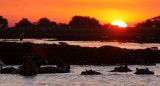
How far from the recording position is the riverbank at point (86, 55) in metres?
49.8

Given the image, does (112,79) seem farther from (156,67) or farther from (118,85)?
(156,67)

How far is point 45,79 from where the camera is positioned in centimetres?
3531

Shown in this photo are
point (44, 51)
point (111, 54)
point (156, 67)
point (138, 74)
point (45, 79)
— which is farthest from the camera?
point (44, 51)

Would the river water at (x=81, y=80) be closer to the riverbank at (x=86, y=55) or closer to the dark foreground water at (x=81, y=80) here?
the dark foreground water at (x=81, y=80)

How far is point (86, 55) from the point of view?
57438 millimetres

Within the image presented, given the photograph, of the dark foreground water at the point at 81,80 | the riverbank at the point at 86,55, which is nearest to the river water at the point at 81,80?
the dark foreground water at the point at 81,80

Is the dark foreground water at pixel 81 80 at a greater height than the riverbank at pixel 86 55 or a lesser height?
lesser

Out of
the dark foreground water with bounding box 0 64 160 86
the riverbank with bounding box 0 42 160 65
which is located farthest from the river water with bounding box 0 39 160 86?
the riverbank with bounding box 0 42 160 65

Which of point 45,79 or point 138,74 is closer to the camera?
point 45,79

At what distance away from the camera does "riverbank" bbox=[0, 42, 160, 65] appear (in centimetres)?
4981

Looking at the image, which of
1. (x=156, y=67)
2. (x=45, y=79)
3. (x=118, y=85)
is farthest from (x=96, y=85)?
(x=156, y=67)

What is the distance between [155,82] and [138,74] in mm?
4510

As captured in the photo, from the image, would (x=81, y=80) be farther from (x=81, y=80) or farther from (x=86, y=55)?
(x=86, y=55)

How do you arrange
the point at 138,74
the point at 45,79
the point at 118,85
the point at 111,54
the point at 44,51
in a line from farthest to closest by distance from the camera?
the point at 44,51
the point at 111,54
the point at 138,74
the point at 45,79
the point at 118,85
